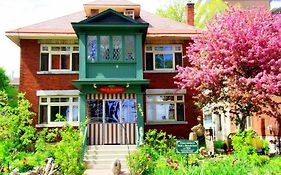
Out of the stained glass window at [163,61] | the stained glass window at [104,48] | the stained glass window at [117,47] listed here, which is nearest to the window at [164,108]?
the stained glass window at [163,61]

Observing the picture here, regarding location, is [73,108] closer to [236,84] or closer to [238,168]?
[236,84]

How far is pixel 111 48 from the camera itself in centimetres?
1931

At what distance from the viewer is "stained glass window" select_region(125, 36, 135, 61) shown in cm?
1936

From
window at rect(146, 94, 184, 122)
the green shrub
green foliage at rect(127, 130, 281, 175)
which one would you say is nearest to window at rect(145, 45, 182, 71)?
window at rect(146, 94, 184, 122)

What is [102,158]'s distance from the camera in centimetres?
A: 1691

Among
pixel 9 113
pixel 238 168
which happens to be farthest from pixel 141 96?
pixel 238 168

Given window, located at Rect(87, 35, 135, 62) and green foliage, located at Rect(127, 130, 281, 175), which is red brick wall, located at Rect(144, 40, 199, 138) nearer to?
window, located at Rect(87, 35, 135, 62)

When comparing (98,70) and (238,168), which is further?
(98,70)

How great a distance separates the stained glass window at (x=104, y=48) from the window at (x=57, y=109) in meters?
3.47

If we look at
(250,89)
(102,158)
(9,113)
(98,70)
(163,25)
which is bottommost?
(102,158)

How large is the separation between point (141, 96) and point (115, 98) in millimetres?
1535

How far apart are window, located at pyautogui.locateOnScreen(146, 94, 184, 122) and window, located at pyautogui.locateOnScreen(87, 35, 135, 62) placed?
11.0ft

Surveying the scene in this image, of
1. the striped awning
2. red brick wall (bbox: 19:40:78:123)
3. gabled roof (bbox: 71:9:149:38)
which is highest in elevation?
gabled roof (bbox: 71:9:149:38)

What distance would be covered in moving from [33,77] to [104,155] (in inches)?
283
